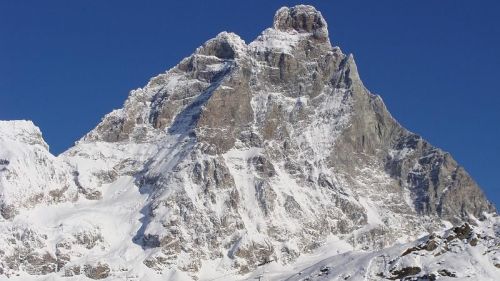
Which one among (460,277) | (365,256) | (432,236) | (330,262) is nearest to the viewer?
(460,277)

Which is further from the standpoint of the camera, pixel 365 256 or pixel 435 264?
pixel 365 256

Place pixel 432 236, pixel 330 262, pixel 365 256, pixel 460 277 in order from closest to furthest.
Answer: pixel 460 277 → pixel 432 236 → pixel 365 256 → pixel 330 262

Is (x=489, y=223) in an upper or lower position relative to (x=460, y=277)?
upper

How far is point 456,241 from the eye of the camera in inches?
5625

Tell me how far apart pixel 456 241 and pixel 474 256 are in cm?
423

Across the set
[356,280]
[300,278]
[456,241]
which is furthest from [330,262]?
[456,241]

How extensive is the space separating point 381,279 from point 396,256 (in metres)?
4.33

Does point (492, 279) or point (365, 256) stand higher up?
point (365, 256)

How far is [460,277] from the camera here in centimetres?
13588

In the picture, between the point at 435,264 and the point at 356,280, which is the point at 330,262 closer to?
the point at 356,280

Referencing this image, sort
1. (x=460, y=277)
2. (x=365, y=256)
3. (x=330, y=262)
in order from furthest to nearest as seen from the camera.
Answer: (x=330, y=262), (x=365, y=256), (x=460, y=277)

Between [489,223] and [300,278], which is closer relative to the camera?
[489,223]

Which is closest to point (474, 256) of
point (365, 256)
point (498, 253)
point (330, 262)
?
point (498, 253)

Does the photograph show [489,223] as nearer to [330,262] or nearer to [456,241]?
[456,241]
